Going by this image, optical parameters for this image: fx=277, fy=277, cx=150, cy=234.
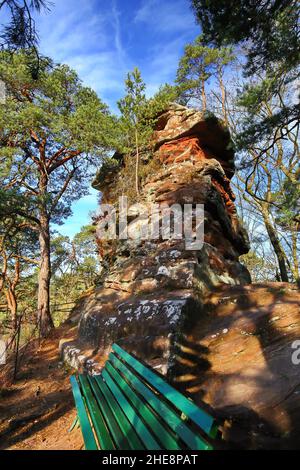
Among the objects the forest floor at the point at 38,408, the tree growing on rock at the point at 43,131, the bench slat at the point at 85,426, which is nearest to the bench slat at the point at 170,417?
the bench slat at the point at 85,426

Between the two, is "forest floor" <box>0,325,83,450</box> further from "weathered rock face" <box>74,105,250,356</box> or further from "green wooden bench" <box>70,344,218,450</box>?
"weathered rock face" <box>74,105,250,356</box>

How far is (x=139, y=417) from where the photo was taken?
238cm

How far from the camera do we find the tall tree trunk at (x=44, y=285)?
10188mm

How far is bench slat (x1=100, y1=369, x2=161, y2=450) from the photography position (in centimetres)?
202

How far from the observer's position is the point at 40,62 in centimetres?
441

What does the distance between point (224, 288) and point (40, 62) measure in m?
5.46

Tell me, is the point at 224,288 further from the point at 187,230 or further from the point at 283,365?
the point at 283,365

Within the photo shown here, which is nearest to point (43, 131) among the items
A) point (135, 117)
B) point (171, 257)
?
point (135, 117)

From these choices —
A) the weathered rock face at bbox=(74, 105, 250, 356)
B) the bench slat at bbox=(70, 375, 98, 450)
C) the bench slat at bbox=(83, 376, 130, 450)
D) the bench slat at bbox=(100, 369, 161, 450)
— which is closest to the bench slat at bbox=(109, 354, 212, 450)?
the bench slat at bbox=(100, 369, 161, 450)

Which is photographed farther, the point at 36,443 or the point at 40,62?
the point at 40,62

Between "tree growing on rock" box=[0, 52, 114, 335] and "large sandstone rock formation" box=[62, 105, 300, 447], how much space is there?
2.78 meters

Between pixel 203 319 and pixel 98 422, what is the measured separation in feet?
9.71

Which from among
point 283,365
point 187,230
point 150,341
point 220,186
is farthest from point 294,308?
point 220,186

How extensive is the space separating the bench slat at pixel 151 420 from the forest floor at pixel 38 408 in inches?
38.3
